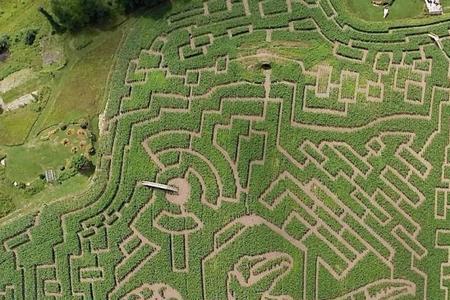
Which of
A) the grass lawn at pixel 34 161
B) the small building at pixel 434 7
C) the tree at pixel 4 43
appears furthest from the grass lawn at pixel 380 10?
the tree at pixel 4 43

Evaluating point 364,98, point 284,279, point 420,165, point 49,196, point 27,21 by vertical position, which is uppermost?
point 27,21

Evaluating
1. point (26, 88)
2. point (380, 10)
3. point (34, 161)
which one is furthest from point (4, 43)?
point (380, 10)

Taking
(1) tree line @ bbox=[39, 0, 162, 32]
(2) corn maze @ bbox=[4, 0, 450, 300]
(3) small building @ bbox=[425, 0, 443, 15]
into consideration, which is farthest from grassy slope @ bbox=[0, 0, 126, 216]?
(3) small building @ bbox=[425, 0, 443, 15]

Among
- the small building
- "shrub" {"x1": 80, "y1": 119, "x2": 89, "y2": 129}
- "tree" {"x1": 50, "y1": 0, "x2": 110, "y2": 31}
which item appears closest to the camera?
"tree" {"x1": 50, "y1": 0, "x2": 110, "y2": 31}

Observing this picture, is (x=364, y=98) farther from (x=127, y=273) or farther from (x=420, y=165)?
(x=127, y=273)

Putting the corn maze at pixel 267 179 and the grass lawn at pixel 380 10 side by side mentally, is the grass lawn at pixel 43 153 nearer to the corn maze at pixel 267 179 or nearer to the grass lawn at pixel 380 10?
the corn maze at pixel 267 179

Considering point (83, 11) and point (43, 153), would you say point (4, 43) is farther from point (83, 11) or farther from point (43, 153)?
point (43, 153)

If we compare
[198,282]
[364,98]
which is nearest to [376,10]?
[364,98]

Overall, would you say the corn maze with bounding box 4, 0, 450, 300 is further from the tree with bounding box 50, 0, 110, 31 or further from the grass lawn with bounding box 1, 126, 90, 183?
the tree with bounding box 50, 0, 110, 31
